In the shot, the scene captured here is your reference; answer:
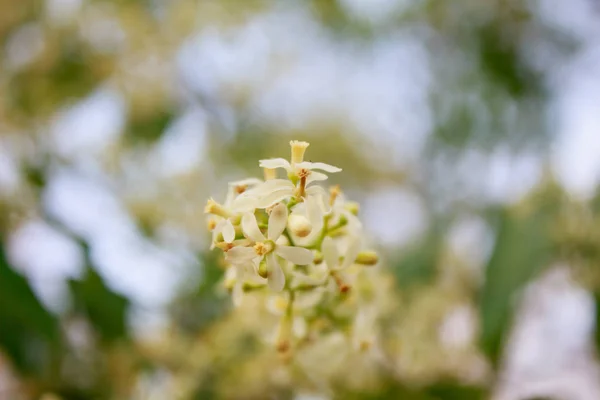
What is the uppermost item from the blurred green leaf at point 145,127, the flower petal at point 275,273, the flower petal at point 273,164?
the blurred green leaf at point 145,127

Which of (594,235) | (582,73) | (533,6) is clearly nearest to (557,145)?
(582,73)

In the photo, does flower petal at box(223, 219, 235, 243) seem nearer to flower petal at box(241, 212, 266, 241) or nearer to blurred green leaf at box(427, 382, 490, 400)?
flower petal at box(241, 212, 266, 241)

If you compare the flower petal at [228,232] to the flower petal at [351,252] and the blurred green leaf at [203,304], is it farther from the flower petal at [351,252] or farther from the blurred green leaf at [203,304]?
the blurred green leaf at [203,304]

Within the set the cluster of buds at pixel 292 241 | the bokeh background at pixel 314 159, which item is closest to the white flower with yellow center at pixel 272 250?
the cluster of buds at pixel 292 241

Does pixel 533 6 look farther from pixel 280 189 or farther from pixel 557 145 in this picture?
pixel 280 189

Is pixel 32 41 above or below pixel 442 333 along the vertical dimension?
above

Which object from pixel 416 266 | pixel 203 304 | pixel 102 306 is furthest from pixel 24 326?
pixel 416 266
